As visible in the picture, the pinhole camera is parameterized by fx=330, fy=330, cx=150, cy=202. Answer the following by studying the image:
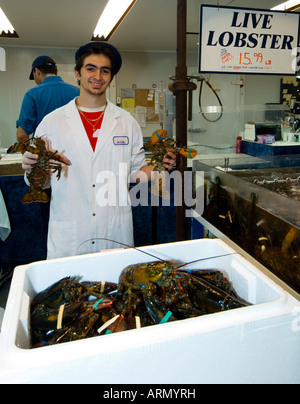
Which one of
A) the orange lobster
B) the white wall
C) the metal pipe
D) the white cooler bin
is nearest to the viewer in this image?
the white cooler bin

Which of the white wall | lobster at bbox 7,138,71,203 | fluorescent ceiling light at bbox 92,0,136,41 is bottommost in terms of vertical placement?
lobster at bbox 7,138,71,203

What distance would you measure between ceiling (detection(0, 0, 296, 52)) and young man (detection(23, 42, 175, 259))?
6.84 ft

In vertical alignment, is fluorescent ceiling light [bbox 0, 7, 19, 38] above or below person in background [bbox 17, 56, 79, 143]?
above

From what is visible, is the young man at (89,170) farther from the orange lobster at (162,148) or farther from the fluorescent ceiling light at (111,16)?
the fluorescent ceiling light at (111,16)

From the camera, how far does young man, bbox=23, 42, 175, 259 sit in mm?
2092

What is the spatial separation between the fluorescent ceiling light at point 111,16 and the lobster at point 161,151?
2099 millimetres

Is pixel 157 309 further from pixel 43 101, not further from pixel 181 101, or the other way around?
pixel 43 101

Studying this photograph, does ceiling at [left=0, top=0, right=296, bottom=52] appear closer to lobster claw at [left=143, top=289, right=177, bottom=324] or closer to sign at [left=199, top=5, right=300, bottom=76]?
sign at [left=199, top=5, right=300, bottom=76]

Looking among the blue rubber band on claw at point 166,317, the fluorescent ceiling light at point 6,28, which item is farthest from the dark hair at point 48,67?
the blue rubber band on claw at point 166,317

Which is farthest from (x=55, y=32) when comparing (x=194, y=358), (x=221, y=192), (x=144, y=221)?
(x=194, y=358)

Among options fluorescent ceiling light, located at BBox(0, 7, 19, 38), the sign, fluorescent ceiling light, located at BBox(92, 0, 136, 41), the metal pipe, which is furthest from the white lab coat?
fluorescent ceiling light, located at BBox(0, 7, 19, 38)

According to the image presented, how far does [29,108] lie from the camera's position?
9.23 feet

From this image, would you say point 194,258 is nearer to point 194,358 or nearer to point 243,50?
point 194,358

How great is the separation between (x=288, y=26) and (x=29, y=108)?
7.17 feet
